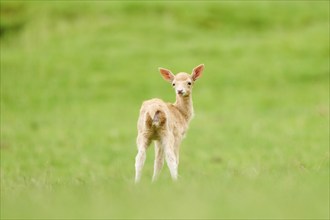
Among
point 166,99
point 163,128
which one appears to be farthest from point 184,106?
point 166,99

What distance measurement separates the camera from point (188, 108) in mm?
11992

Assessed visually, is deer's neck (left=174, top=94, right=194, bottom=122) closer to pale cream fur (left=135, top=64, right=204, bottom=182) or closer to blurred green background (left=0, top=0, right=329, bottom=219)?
pale cream fur (left=135, top=64, right=204, bottom=182)

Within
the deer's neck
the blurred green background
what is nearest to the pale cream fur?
the deer's neck

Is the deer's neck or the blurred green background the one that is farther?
the deer's neck

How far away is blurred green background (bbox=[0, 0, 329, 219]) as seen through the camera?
28.3ft

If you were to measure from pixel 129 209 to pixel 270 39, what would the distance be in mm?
30843

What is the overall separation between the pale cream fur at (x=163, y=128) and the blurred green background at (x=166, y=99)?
0.37m

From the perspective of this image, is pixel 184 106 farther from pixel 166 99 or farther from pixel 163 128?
pixel 166 99

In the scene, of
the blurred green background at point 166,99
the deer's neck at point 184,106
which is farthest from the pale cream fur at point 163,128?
the blurred green background at point 166,99

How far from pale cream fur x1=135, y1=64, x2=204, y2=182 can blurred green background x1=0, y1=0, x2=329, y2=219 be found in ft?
1.22

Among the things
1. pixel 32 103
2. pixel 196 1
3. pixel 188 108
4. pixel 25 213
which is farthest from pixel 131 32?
pixel 25 213

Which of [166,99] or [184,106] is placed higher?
[166,99]

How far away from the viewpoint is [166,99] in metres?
30.4

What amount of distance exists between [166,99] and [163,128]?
65.1 feet
